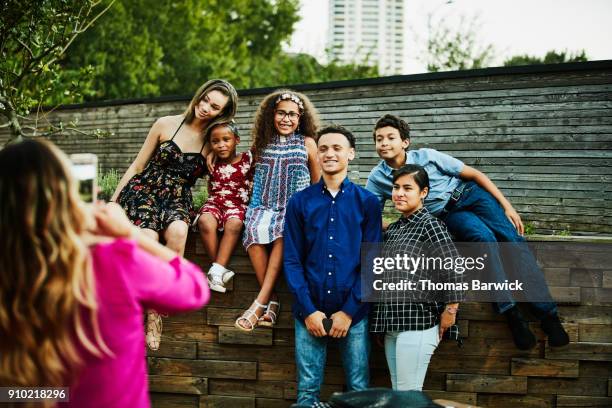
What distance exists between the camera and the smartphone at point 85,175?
4.69ft

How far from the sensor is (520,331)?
11.3 ft

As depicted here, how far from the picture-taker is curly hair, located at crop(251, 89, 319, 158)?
12.6 ft

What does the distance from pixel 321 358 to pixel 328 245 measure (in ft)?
2.08

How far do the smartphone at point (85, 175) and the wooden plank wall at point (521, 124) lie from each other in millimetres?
9705

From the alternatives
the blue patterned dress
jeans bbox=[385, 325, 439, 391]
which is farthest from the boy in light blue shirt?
jeans bbox=[385, 325, 439, 391]

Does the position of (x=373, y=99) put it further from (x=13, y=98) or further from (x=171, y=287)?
(x=171, y=287)

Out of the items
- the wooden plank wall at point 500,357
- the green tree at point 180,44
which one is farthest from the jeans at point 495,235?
the green tree at point 180,44

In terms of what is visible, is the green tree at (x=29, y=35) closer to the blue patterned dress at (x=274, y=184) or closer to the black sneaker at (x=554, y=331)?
the blue patterned dress at (x=274, y=184)

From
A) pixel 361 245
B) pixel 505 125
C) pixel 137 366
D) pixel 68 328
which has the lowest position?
pixel 137 366

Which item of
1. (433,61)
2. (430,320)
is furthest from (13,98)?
(433,61)

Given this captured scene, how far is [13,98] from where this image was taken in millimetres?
5508

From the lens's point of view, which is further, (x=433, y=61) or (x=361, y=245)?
(x=433, y=61)

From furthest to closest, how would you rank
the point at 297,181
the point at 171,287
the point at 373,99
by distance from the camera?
the point at 373,99 < the point at 297,181 < the point at 171,287

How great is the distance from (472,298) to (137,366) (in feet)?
7.98
